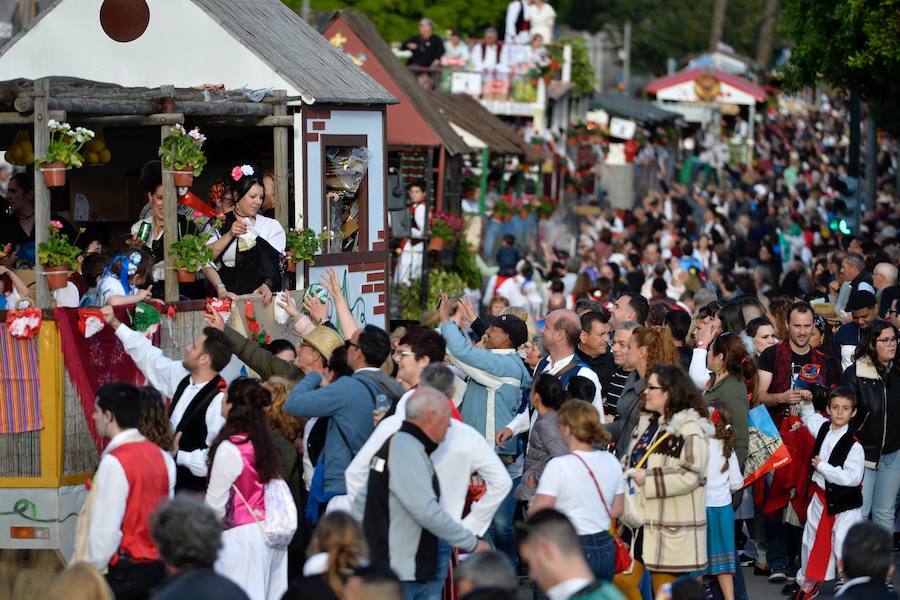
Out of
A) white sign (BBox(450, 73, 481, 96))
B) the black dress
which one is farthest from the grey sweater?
white sign (BBox(450, 73, 481, 96))

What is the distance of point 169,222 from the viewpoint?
1102cm

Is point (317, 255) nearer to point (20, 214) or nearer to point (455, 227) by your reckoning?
point (20, 214)

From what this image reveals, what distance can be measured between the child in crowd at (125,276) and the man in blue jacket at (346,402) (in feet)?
5.80

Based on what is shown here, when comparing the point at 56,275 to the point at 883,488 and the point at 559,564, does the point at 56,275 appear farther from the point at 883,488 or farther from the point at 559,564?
the point at 883,488

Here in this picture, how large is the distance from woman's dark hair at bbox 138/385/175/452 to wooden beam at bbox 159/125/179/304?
282 cm

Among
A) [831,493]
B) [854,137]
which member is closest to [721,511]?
[831,493]

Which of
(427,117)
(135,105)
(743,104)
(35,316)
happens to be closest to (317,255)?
(135,105)

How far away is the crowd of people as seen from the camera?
7121mm

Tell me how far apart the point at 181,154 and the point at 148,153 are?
13.8 ft

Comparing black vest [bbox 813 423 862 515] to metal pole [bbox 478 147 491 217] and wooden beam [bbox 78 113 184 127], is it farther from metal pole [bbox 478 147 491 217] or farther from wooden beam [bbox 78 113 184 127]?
metal pole [bbox 478 147 491 217]

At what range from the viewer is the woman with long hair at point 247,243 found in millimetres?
11922

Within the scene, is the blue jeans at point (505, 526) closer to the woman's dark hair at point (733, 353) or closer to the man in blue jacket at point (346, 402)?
the woman's dark hair at point (733, 353)

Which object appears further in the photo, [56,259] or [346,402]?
[56,259]

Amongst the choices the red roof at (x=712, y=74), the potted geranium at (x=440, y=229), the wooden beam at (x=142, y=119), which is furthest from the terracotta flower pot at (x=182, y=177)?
the red roof at (x=712, y=74)
